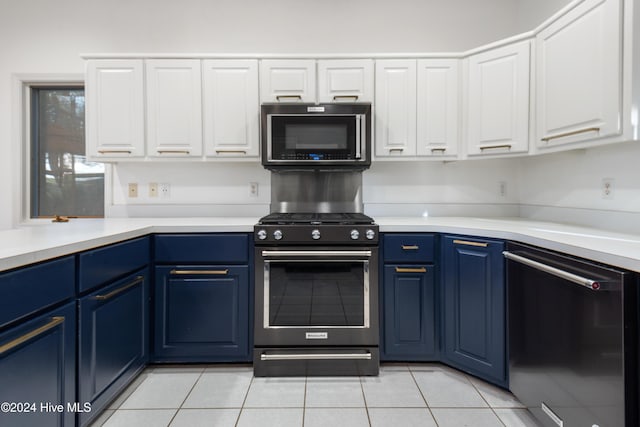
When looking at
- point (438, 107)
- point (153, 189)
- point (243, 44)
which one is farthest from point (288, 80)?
point (153, 189)

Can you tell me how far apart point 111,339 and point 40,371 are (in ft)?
1.45

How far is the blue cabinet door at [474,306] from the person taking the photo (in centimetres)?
180

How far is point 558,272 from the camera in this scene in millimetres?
1320

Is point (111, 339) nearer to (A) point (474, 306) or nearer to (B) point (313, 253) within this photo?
(B) point (313, 253)

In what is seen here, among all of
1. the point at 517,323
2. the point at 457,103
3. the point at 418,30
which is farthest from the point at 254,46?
the point at 517,323

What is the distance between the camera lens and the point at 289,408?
1.71 metres

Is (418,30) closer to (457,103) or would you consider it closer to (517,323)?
(457,103)

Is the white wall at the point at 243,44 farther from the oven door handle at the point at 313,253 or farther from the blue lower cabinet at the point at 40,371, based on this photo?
the blue lower cabinet at the point at 40,371

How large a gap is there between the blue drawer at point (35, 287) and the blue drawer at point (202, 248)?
68 centimetres

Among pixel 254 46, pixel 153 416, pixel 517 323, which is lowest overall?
pixel 153 416

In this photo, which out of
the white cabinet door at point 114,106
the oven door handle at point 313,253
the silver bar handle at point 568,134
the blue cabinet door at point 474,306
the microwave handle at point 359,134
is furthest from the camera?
the white cabinet door at point 114,106

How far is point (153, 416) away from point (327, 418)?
33.4 inches

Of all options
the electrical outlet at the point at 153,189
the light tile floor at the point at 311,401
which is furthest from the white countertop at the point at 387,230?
the light tile floor at the point at 311,401

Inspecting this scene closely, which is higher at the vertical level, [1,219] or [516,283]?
[1,219]
